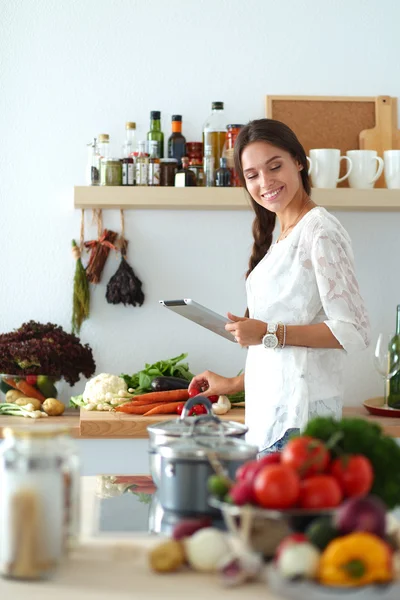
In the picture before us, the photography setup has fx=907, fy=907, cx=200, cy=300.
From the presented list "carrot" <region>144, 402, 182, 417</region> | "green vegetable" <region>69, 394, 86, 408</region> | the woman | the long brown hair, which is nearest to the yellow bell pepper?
the woman

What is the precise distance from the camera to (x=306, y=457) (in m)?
1.15

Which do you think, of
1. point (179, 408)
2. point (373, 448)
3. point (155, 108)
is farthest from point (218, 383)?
point (373, 448)

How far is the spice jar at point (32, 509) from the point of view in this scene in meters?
1.10

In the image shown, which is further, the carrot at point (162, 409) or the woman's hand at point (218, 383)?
the carrot at point (162, 409)

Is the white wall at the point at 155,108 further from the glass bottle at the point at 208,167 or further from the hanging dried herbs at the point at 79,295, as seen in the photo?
the glass bottle at the point at 208,167

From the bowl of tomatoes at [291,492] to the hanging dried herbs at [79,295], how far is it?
2.16 m

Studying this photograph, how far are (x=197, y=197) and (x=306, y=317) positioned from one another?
3.34 feet

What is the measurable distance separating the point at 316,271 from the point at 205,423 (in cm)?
69

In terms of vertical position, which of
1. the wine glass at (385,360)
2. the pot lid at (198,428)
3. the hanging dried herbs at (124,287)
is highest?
the hanging dried herbs at (124,287)

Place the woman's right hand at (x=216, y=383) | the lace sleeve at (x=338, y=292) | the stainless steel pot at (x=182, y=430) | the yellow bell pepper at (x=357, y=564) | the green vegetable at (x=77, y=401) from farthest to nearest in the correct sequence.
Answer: the green vegetable at (x=77, y=401), the woman's right hand at (x=216, y=383), the lace sleeve at (x=338, y=292), the stainless steel pot at (x=182, y=430), the yellow bell pepper at (x=357, y=564)

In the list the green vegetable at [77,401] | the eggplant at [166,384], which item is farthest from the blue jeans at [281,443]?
the green vegetable at [77,401]

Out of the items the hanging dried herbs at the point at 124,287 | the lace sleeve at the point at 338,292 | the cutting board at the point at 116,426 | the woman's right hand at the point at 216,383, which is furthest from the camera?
the hanging dried herbs at the point at 124,287

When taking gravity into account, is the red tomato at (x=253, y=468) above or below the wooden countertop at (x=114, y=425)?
above

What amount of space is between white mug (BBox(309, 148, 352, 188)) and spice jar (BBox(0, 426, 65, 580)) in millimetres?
2222
